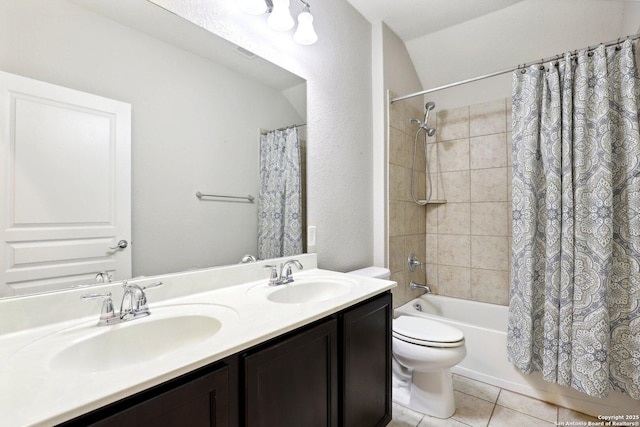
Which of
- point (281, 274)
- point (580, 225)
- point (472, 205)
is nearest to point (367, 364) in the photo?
point (281, 274)

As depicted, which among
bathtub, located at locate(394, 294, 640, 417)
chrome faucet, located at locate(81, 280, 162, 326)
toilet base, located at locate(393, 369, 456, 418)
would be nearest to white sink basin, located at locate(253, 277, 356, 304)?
chrome faucet, located at locate(81, 280, 162, 326)

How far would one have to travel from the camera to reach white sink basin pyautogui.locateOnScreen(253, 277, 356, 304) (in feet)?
4.29

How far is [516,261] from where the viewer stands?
178cm

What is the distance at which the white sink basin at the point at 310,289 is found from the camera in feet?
4.29

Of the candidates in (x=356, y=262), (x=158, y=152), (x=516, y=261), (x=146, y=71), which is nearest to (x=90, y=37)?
(x=146, y=71)

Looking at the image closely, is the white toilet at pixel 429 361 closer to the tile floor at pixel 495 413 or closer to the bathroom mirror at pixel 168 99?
the tile floor at pixel 495 413

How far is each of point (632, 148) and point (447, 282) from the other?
1.60 metres

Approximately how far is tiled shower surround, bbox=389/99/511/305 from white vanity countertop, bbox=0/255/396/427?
133cm

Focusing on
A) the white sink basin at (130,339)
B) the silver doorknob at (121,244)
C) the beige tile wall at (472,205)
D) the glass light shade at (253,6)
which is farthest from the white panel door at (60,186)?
the beige tile wall at (472,205)

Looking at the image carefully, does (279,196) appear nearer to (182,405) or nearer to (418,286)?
(182,405)

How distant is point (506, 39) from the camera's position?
7.27 feet

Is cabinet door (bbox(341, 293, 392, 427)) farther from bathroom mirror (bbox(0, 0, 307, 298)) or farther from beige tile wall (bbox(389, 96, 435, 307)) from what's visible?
beige tile wall (bbox(389, 96, 435, 307))

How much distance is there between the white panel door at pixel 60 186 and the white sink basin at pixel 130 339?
202mm

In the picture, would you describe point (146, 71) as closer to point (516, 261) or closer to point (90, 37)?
point (90, 37)
